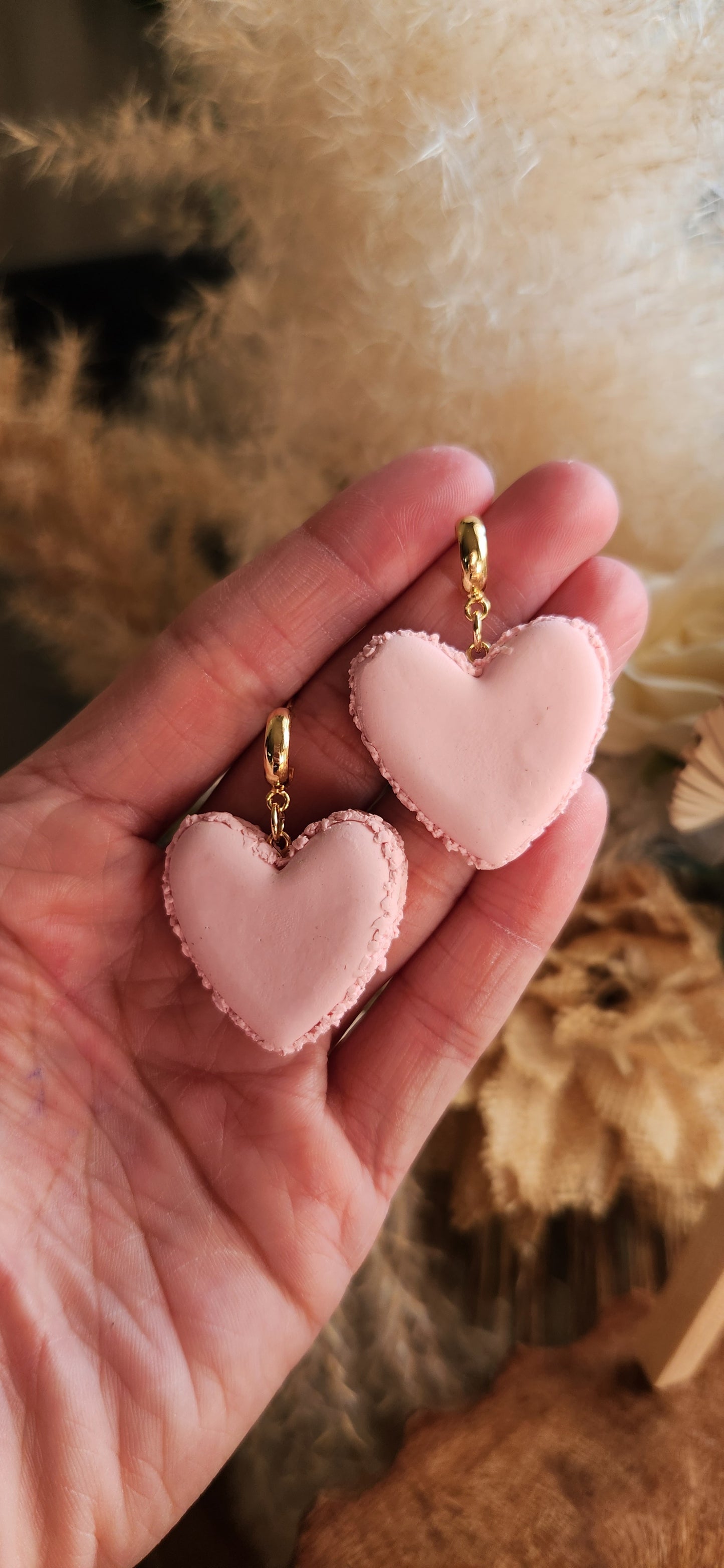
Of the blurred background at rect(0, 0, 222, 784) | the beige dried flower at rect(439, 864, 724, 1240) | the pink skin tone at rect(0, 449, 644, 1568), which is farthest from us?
the blurred background at rect(0, 0, 222, 784)

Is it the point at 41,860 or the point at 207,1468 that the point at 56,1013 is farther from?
the point at 207,1468

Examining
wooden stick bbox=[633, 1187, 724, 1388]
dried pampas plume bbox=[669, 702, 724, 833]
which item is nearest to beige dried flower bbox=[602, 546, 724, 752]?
dried pampas plume bbox=[669, 702, 724, 833]

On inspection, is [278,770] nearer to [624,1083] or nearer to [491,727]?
[491,727]

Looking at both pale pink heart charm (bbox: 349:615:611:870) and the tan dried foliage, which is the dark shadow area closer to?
pale pink heart charm (bbox: 349:615:611:870)

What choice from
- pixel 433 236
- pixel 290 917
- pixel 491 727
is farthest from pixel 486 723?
pixel 433 236

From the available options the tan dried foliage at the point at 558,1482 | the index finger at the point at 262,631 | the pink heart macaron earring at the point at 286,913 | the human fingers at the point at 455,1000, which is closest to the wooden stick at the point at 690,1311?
the tan dried foliage at the point at 558,1482
